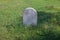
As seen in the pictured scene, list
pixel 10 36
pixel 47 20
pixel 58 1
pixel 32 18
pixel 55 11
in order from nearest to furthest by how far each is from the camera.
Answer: pixel 10 36 → pixel 32 18 → pixel 47 20 → pixel 55 11 → pixel 58 1

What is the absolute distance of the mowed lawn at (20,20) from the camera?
642 cm

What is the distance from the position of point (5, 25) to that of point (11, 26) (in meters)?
0.24

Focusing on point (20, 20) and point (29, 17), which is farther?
point (20, 20)

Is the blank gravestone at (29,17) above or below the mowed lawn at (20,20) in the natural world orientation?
above

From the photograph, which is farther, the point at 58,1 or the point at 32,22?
the point at 58,1

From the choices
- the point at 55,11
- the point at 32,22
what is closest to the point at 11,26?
the point at 32,22

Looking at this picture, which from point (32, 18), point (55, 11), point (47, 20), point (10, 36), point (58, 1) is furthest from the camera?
point (58, 1)

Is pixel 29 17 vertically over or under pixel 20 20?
over

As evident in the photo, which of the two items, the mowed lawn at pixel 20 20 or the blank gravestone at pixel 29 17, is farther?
the blank gravestone at pixel 29 17

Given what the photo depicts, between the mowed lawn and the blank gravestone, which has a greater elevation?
the blank gravestone

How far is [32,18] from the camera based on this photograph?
694 centimetres

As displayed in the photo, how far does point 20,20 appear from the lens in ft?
25.0

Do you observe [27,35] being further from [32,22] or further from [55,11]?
[55,11]

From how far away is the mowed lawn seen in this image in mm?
6418
